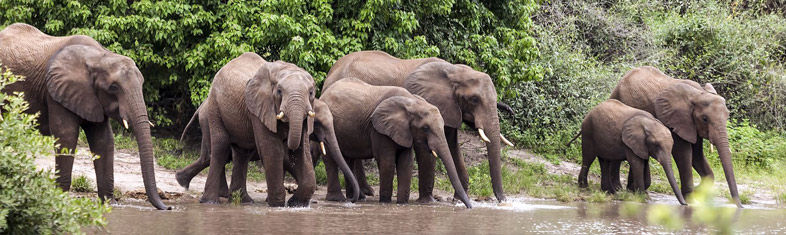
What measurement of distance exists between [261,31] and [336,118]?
217cm

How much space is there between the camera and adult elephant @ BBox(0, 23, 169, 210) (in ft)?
32.1

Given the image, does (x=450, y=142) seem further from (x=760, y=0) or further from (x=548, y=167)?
(x=760, y=0)

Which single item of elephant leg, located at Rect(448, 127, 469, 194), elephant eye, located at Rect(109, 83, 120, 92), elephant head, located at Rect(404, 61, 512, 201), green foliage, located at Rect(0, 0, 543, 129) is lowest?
elephant leg, located at Rect(448, 127, 469, 194)

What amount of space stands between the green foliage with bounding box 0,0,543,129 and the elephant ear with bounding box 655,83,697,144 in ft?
7.19

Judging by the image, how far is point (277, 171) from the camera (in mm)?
10547

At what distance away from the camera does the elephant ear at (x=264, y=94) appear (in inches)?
405

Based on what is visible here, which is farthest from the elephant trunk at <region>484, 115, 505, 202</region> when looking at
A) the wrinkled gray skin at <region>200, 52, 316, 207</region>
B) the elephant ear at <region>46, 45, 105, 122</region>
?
the elephant ear at <region>46, 45, 105, 122</region>

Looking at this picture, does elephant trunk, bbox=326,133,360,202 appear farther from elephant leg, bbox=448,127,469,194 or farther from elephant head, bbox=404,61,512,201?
elephant head, bbox=404,61,512,201

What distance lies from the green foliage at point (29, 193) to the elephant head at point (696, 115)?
10228mm

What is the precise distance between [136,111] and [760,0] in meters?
19.7

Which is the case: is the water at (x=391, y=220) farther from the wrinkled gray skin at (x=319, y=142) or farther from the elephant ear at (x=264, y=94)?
the elephant ear at (x=264, y=94)

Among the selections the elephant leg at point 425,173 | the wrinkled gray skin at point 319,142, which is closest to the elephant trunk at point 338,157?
the wrinkled gray skin at point 319,142

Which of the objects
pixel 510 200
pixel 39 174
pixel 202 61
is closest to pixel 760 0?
pixel 510 200

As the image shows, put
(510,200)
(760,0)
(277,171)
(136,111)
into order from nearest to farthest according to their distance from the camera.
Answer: (136,111) → (277,171) → (510,200) → (760,0)
